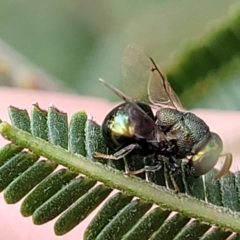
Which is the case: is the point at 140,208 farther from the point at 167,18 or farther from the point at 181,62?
the point at 167,18

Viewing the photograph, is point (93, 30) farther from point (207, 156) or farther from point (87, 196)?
point (87, 196)

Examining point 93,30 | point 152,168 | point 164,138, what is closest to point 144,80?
point 164,138

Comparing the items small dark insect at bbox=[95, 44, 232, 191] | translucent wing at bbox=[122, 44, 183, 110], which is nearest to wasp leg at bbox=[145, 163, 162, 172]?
small dark insect at bbox=[95, 44, 232, 191]

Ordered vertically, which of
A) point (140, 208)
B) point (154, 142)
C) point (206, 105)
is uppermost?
point (206, 105)

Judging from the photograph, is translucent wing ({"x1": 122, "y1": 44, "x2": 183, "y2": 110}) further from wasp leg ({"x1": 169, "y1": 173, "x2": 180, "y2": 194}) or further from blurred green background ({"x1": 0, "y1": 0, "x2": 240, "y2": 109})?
blurred green background ({"x1": 0, "y1": 0, "x2": 240, "y2": 109})

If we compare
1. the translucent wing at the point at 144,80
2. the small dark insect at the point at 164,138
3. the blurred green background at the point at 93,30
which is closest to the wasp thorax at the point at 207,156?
the small dark insect at the point at 164,138

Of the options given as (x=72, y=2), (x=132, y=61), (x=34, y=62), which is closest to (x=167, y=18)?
(x=72, y=2)
